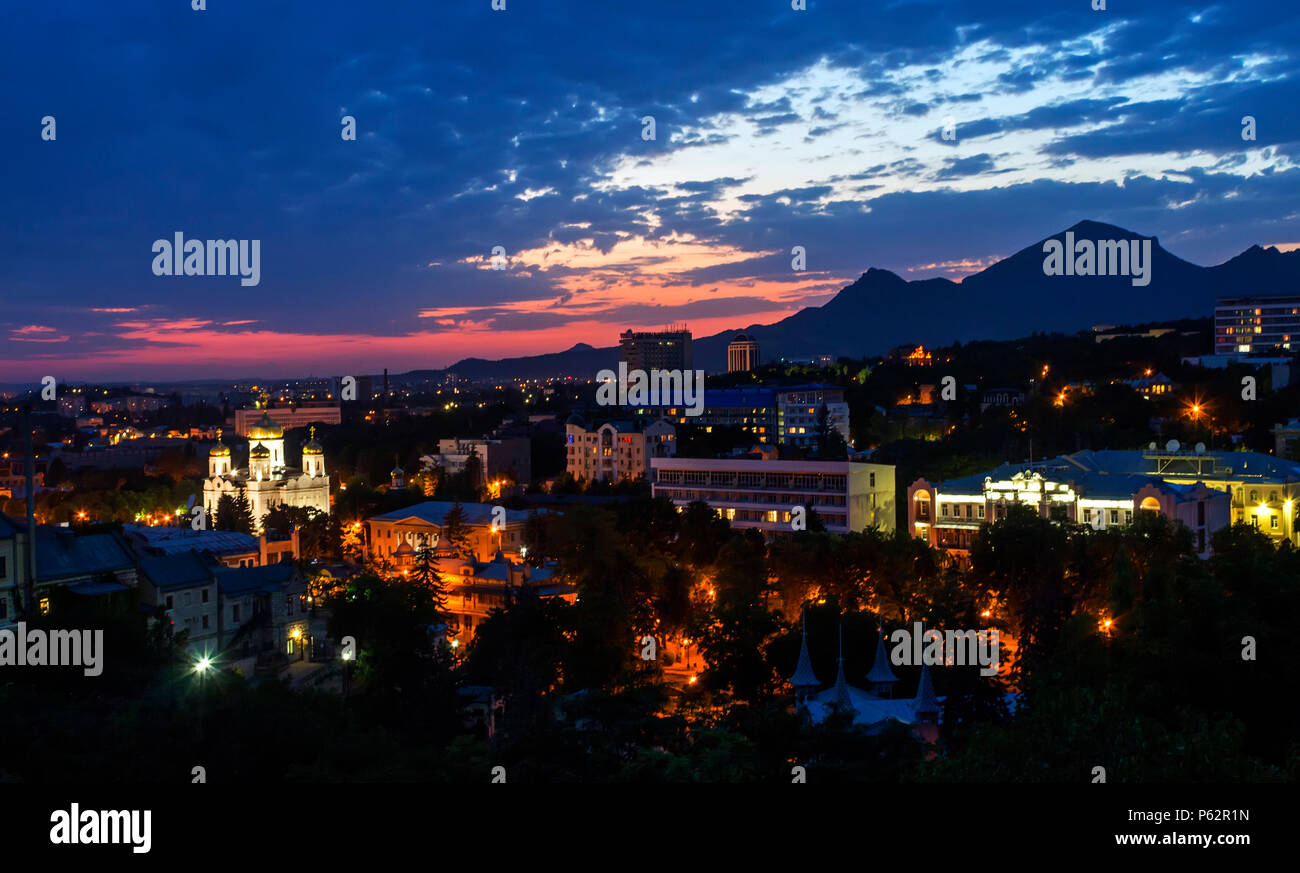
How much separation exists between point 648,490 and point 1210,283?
Result: 110m

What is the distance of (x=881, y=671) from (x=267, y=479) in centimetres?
3930

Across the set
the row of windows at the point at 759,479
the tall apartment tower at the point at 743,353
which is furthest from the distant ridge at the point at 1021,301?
the row of windows at the point at 759,479

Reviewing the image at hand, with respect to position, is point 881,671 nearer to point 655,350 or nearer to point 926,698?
point 926,698

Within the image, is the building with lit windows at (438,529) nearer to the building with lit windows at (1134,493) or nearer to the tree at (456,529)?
the tree at (456,529)

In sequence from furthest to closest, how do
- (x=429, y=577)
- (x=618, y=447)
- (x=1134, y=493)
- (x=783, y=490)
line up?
(x=618, y=447) < (x=783, y=490) < (x=429, y=577) < (x=1134, y=493)

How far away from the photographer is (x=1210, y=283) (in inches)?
5285

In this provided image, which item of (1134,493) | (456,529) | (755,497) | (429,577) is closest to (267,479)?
(456,529)

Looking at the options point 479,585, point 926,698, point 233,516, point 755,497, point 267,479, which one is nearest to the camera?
point 926,698

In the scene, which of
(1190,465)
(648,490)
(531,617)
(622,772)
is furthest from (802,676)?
(648,490)

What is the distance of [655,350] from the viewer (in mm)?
140000

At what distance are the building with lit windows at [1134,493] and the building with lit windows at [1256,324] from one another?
1656 inches

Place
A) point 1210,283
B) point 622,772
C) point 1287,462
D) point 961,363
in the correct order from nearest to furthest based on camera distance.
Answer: point 622,772 < point 1287,462 < point 961,363 < point 1210,283

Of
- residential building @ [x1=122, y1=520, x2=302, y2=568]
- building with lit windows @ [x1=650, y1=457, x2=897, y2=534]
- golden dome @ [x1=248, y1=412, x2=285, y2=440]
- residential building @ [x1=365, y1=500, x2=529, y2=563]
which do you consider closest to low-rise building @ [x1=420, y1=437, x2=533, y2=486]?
golden dome @ [x1=248, y1=412, x2=285, y2=440]
